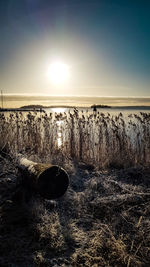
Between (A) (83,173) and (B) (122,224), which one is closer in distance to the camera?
(B) (122,224)

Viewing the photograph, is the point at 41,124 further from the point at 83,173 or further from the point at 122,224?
the point at 122,224

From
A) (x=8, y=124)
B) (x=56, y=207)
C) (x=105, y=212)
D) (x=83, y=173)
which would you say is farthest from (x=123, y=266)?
(x=8, y=124)

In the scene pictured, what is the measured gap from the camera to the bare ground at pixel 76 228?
9.11 feet

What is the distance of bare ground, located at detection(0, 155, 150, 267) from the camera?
2.78 m

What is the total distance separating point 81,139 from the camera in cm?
776

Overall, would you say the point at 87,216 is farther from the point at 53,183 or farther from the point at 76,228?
the point at 53,183

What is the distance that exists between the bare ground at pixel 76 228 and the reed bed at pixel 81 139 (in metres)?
2.54

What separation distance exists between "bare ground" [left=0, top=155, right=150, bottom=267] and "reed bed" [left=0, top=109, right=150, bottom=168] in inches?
100

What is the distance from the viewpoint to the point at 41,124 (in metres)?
8.27

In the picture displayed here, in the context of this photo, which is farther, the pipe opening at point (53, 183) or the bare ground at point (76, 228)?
Result: the pipe opening at point (53, 183)

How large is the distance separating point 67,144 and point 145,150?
8.46 ft

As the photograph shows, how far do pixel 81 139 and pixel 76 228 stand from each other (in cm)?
442

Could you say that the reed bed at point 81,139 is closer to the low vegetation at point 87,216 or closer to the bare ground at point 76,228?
the low vegetation at point 87,216

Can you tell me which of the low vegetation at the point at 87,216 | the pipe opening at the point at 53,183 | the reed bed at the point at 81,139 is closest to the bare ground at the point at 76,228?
the low vegetation at the point at 87,216
